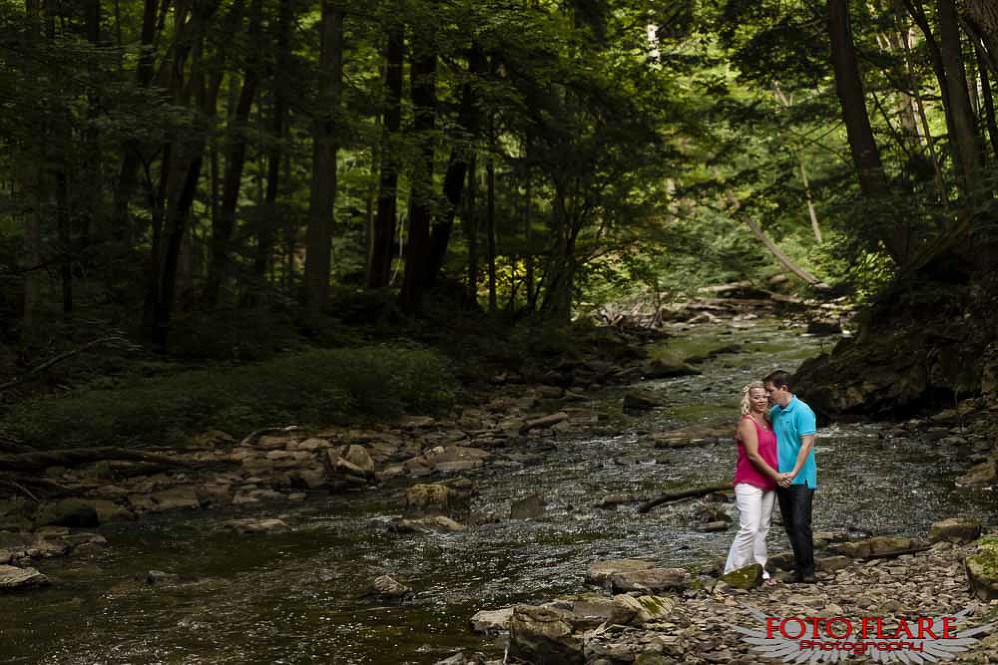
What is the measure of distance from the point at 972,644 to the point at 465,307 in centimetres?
1923

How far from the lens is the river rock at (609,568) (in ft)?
23.7

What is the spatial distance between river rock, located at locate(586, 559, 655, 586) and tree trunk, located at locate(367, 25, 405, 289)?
40.7ft

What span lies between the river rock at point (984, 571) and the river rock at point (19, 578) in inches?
267

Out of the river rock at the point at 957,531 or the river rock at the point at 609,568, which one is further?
the river rock at the point at 957,531

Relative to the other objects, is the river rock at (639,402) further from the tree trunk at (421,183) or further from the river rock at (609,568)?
the river rock at (609,568)

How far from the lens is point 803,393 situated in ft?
47.9

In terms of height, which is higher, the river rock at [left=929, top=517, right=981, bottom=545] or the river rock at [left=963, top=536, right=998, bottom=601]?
the river rock at [left=963, top=536, right=998, bottom=601]

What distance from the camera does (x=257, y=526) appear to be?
9.83m

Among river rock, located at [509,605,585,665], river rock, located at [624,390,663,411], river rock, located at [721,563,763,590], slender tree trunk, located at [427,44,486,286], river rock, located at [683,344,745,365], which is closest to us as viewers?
river rock, located at [509,605,585,665]

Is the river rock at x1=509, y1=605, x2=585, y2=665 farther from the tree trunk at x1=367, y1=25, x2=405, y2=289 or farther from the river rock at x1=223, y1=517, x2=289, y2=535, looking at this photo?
the tree trunk at x1=367, y1=25, x2=405, y2=289

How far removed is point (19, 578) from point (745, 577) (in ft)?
18.4

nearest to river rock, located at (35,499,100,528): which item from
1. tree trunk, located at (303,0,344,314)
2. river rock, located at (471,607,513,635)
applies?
river rock, located at (471,607,513,635)

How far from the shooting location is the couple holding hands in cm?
686

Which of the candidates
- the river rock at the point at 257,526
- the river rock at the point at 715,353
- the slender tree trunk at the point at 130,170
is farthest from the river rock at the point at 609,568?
the river rock at the point at 715,353
